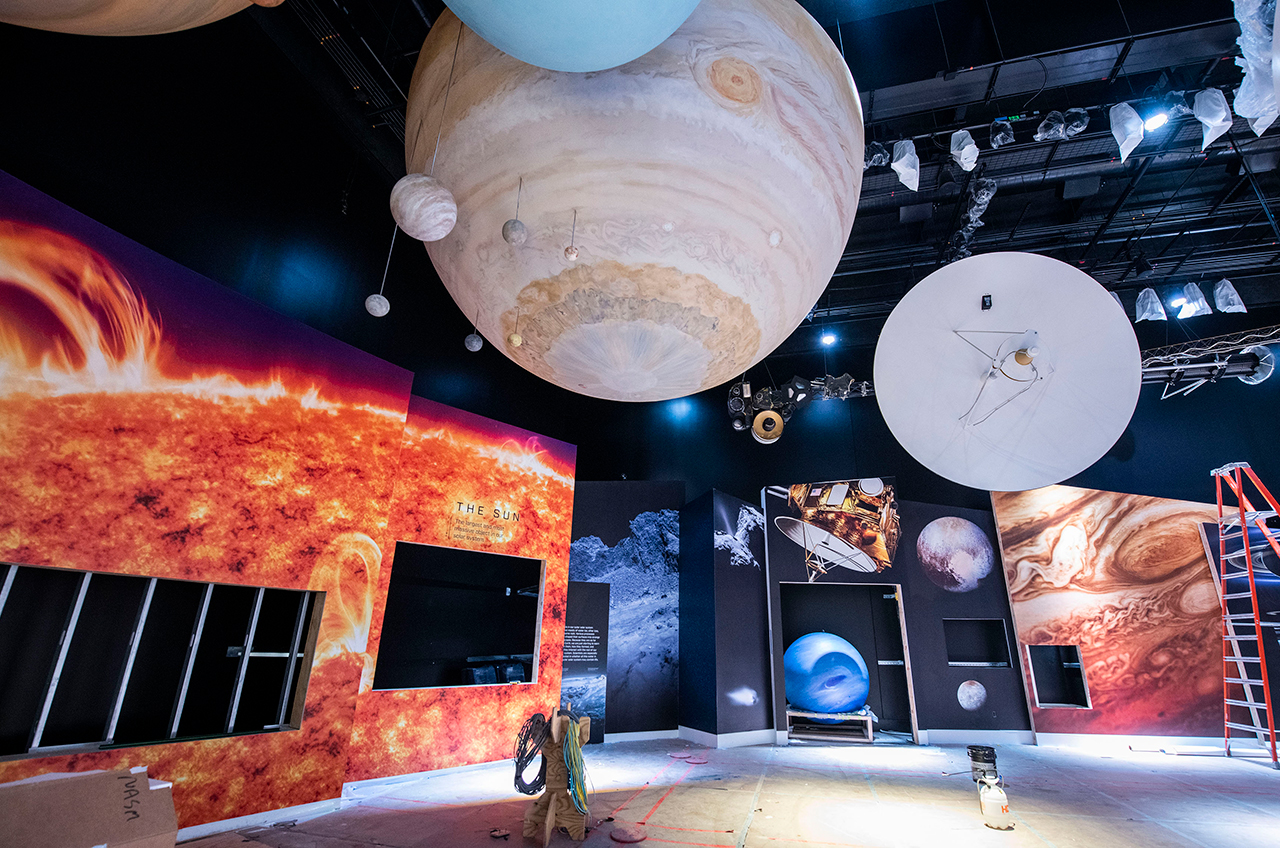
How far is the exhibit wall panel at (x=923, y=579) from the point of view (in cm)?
723

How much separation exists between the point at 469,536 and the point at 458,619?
1.04 m

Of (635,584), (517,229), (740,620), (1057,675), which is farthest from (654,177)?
(1057,675)

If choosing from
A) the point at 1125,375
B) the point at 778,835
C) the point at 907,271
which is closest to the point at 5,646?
the point at 778,835

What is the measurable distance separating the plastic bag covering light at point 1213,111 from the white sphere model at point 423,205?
17.0 ft

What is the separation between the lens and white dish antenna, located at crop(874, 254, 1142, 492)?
2875 millimetres

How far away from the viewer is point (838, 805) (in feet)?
13.9

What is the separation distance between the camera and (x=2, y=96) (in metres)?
2.88

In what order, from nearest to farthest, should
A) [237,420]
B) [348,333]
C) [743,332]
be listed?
1. [743,332]
2. [237,420]
3. [348,333]

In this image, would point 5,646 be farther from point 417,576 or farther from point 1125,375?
point 1125,375

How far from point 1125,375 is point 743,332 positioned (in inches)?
96.7

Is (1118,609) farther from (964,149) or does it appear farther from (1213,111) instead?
(964,149)

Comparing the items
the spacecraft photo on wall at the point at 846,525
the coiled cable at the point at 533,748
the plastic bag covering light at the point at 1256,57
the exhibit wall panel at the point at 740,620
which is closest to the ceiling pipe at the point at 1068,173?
the plastic bag covering light at the point at 1256,57

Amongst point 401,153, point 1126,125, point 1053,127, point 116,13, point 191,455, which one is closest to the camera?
point 116,13

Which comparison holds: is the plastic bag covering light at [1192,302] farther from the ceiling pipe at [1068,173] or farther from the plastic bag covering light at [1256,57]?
the plastic bag covering light at [1256,57]
